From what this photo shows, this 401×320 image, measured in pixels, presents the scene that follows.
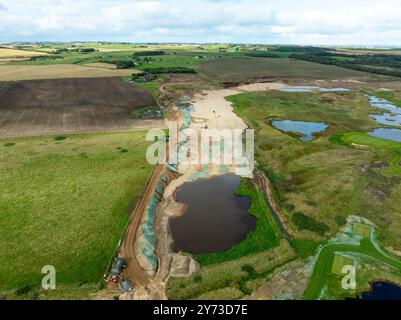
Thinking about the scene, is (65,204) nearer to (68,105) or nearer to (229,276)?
(229,276)

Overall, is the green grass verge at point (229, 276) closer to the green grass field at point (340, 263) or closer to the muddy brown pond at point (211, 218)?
the muddy brown pond at point (211, 218)

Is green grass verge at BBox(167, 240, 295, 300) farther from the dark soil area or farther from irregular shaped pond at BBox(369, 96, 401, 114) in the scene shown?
irregular shaped pond at BBox(369, 96, 401, 114)

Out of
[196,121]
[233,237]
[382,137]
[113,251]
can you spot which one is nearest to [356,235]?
[233,237]

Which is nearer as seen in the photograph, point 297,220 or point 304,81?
point 297,220

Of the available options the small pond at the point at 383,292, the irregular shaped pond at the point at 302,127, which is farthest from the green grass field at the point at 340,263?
the irregular shaped pond at the point at 302,127
